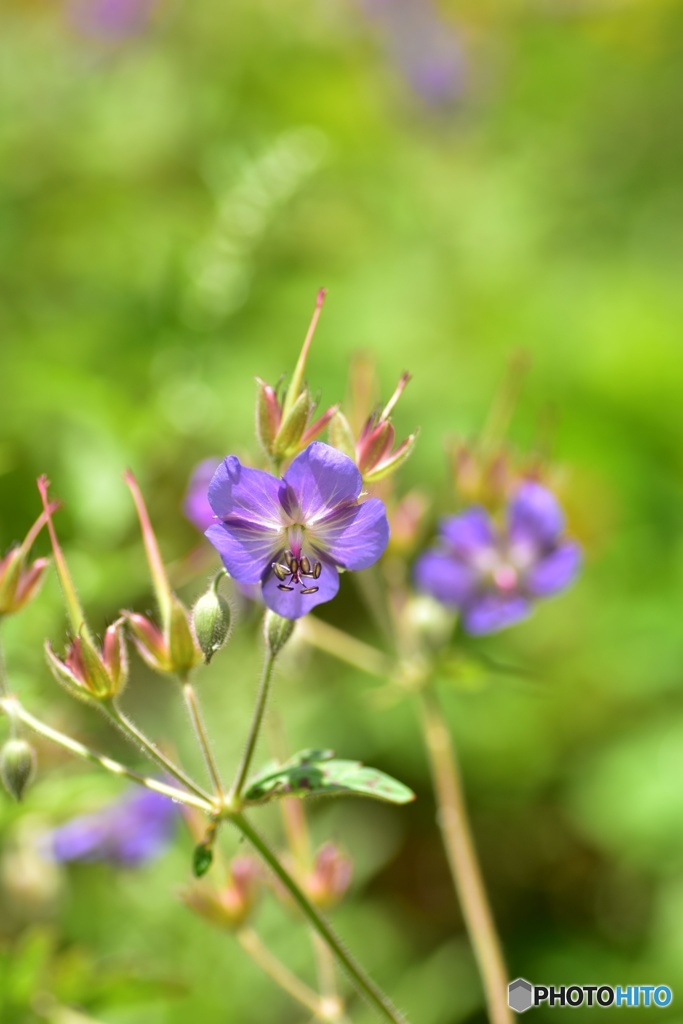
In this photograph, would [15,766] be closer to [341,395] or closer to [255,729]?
[255,729]

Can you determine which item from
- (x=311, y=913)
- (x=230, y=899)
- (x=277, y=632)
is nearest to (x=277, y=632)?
(x=277, y=632)

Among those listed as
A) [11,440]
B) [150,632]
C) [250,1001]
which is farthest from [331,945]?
[11,440]

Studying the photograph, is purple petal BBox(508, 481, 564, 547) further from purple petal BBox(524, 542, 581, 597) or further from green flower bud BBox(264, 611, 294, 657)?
green flower bud BBox(264, 611, 294, 657)

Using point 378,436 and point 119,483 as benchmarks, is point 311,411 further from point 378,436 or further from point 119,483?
point 119,483

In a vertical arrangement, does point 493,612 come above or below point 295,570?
below

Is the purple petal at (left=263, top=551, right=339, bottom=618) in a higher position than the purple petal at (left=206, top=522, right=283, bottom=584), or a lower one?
lower

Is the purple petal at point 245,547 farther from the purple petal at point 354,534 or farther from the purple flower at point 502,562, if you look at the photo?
the purple flower at point 502,562

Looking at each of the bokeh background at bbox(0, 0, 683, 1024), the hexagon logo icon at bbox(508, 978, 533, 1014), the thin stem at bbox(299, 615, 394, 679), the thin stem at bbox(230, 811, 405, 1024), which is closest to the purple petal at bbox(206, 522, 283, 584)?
the thin stem at bbox(230, 811, 405, 1024)
